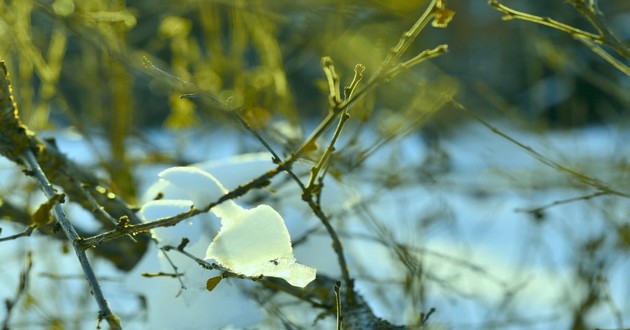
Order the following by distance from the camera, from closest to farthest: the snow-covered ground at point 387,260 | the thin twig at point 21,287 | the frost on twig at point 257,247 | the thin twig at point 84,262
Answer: the thin twig at point 84,262, the frost on twig at point 257,247, the thin twig at point 21,287, the snow-covered ground at point 387,260

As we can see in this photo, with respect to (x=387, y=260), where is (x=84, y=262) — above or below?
below

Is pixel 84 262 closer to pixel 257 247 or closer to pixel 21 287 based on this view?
pixel 257 247

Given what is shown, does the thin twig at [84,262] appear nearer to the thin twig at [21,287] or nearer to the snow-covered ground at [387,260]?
the thin twig at [21,287]

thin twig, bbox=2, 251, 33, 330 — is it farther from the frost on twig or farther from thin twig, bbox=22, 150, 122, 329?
the frost on twig

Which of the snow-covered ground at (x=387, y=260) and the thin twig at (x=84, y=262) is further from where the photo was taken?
the snow-covered ground at (x=387, y=260)

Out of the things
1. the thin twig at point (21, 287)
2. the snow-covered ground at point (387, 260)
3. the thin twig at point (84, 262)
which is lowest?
the thin twig at point (84, 262)

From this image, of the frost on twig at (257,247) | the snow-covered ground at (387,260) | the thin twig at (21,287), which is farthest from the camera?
the snow-covered ground at (387,260)

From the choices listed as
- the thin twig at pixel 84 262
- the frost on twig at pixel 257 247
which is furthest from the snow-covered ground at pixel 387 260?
→ the thin twig at pixel 84 262

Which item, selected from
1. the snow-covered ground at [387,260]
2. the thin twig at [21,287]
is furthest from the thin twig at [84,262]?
the snow-covered ground at [387,260]

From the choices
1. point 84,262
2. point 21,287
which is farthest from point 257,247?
point 21,287

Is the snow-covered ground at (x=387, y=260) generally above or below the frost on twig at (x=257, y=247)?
above

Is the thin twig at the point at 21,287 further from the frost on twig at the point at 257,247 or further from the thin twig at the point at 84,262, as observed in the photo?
the frost on twig at the point at 257,247

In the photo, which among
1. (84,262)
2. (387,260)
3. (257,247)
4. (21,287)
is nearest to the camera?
(84,262)
